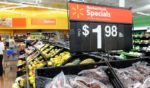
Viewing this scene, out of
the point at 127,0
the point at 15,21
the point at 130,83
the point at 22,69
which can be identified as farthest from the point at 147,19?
the point at 130,83

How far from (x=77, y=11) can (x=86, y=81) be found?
87cm

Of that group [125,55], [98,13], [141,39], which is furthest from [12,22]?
[98,13]

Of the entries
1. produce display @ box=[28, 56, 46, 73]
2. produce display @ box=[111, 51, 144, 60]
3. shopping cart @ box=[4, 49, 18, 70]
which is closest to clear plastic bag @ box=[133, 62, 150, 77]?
produce display @ box=[111, 51, 144, 60]

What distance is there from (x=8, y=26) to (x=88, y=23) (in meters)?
17.6

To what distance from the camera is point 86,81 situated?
1.47 m

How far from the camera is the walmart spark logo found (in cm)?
209

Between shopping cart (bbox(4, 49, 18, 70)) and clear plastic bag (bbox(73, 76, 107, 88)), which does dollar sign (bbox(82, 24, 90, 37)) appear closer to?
clear plastic bag (bbox(73, 76, 107, 88))

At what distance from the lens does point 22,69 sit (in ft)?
22.3

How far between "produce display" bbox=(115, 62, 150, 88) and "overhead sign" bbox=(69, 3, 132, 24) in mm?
690

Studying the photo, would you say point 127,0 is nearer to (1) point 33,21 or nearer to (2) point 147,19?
(2) point 147,19

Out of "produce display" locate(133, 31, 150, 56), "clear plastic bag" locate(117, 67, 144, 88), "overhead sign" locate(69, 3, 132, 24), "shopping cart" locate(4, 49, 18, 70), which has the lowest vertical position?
"shopping cart" locate(4, 49, 18, 70)

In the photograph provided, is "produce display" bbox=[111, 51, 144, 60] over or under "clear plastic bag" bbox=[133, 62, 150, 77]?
under

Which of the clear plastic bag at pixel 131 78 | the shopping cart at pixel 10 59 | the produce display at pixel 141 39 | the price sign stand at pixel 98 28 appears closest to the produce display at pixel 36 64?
the price sign stand at pixel 98 28

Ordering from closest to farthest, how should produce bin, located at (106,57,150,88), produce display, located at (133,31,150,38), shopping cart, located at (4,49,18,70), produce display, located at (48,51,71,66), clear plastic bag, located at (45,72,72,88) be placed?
clear plastic bag, located at (45,72,72,88) < produce bin, located at (106,57,150,88) < produce display, located at (48,51,71,66) < shopping cart, located at (4,49,18,70) < produce display, located at (133,31,150,38)
